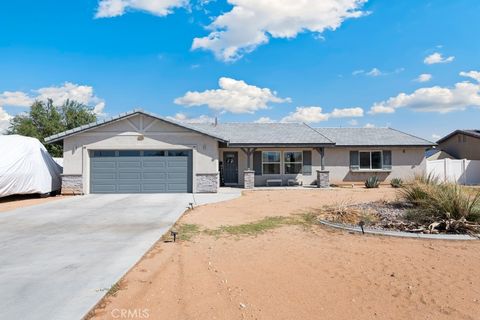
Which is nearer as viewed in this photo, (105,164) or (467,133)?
(105,164)

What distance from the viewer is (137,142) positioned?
676 inches

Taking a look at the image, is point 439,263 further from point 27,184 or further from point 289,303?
point 27,184

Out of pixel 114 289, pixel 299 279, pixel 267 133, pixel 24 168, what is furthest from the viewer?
pixel 267 133

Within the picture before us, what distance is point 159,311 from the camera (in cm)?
374

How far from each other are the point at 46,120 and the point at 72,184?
27.5 meters

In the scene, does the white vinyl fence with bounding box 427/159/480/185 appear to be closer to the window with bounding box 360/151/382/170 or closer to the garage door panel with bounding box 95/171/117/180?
the window with bounding box 360/151/382/170

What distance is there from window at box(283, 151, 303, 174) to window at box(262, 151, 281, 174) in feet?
1.84

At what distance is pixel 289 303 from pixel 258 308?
427 millimetres

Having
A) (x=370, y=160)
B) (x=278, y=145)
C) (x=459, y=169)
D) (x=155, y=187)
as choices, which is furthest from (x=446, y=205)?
(x=459, y=169)

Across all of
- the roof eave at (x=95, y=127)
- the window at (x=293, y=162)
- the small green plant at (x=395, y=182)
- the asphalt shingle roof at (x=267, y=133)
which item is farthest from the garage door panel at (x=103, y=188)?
the small green plant at (x=395, y=182)

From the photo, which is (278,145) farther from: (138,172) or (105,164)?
(105,164)

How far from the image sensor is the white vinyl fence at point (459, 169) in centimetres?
2269

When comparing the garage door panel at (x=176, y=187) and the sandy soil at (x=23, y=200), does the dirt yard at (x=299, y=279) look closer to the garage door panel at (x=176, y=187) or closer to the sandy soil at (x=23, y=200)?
the garage door panel at (x=176, y=187)

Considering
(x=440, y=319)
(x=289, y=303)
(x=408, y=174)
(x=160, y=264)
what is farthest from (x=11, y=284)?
(x=408, y=174)
